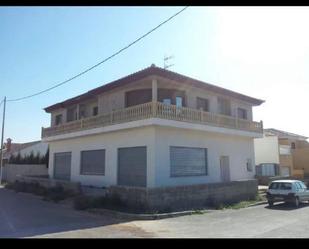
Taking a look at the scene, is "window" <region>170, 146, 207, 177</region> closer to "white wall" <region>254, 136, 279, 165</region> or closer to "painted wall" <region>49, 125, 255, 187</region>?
"painted wall" <region>49, 125, 255, 187</region>

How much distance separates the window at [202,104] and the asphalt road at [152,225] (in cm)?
876

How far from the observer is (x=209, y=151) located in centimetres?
2275

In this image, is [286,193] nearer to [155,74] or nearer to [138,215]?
[138,215]

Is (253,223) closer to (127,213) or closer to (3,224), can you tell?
(127,213)

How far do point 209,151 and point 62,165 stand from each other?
43.0ft

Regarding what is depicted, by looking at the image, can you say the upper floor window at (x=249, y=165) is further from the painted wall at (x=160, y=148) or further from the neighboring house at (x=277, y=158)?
the neighboring house at (x=277, y=158)

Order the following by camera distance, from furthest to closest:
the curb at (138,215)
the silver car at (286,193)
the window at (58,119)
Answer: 1. the window at (58,119)
2. the silver car at (286,193)
3. the curb at (138,215)

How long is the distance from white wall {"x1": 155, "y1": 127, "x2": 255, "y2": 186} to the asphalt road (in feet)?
13.3

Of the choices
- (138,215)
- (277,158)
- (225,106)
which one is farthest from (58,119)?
(277,158)

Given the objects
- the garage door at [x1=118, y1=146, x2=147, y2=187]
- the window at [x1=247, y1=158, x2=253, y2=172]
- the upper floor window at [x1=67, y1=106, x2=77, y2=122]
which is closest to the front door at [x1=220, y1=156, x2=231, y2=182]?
the window at [x1=247, y1=158, x2=253, y2=172]

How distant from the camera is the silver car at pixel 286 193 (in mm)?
18969

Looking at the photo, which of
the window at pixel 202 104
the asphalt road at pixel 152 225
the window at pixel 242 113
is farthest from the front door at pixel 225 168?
the asphalt road at pixel 152 225

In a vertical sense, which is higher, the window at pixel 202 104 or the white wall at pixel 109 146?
the window at pixel 202 104
